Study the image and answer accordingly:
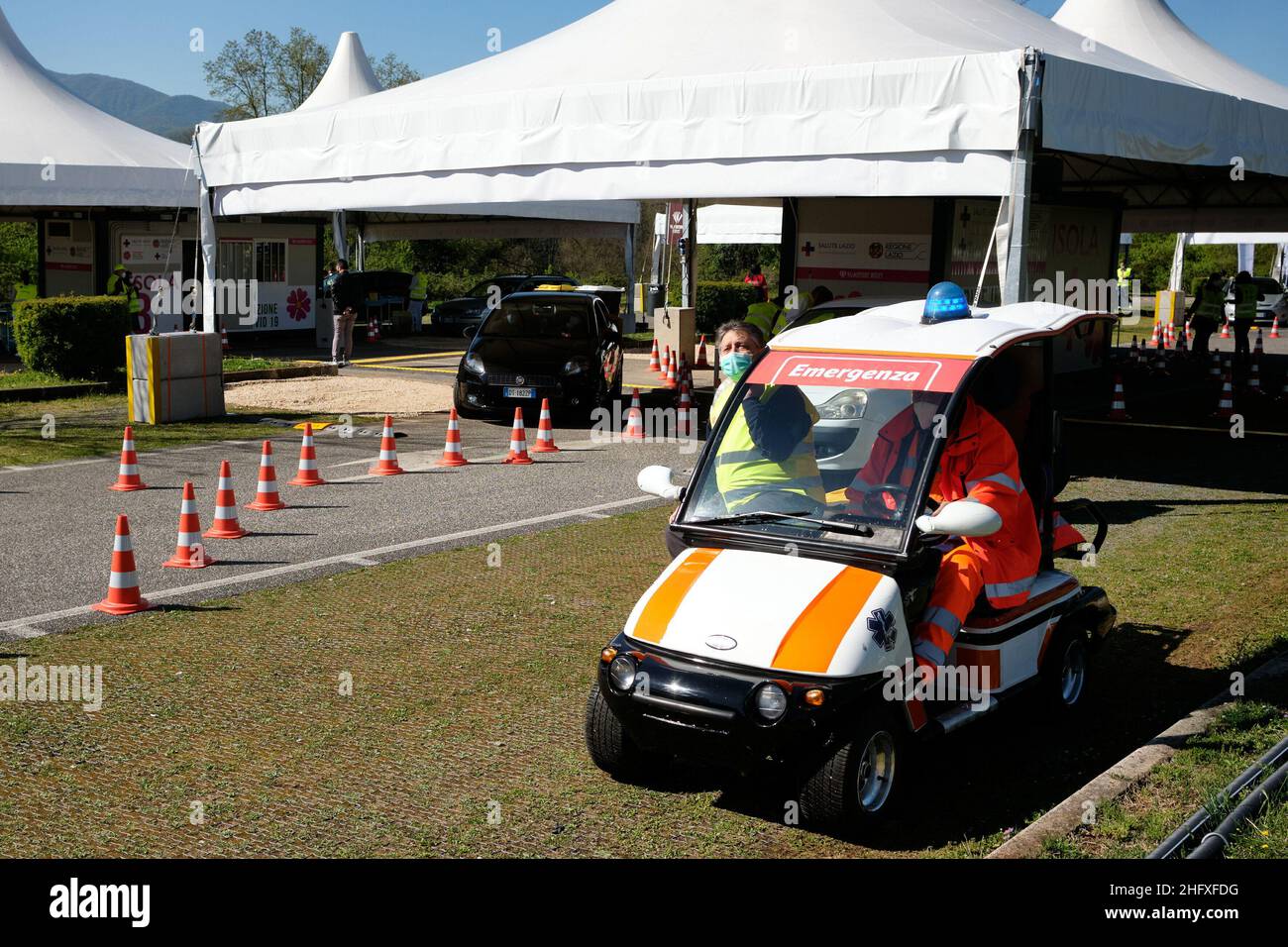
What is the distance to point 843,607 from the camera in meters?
5.22

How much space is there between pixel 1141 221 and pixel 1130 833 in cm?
3044

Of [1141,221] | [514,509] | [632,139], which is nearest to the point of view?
[514,509]

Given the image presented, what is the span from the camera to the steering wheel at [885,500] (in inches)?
221

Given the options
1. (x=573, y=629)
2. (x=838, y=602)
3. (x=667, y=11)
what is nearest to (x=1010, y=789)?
(x=838, y=602)

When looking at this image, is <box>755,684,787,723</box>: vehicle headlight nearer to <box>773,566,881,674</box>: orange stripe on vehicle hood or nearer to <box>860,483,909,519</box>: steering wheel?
<box>773,566,881,674</box>: orange stripe on vehicle hood

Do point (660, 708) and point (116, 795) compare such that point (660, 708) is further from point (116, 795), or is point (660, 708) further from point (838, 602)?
point (116, 795)

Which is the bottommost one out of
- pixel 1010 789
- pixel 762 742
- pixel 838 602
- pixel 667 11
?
pixel 1010 789

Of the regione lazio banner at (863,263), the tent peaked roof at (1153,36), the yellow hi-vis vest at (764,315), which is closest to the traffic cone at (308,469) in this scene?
the yellow hi-vis vest at (764,315)

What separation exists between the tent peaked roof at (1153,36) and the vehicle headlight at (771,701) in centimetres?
2156

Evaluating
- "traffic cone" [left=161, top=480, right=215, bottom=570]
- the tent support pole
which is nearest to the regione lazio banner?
the tent support pole

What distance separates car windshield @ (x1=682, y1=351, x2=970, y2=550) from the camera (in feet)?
18.5

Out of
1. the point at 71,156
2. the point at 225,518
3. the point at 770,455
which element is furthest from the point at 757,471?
the point at 71,156

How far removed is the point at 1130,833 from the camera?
16.9ft

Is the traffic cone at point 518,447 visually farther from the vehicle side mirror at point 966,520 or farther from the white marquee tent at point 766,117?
the vehicle side mirror at point 966,520
